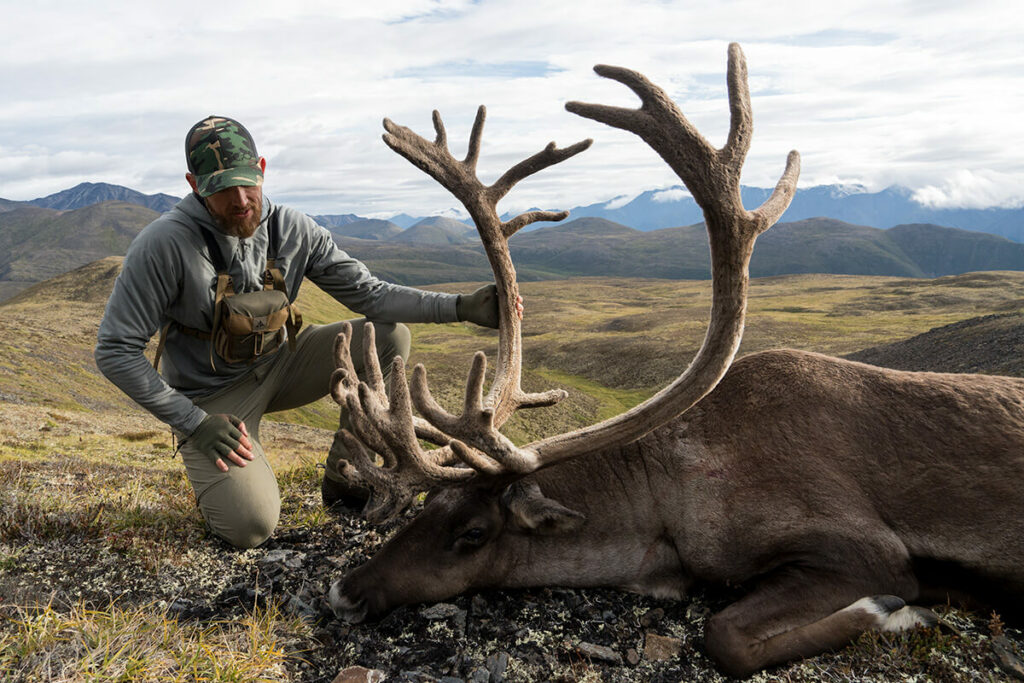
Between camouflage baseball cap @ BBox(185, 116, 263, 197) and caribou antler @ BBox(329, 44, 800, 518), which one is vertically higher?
camouflage baseball cap @ BBox(185, 116, 263, 197)

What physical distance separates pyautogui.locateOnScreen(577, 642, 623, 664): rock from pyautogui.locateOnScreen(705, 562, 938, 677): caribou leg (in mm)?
591

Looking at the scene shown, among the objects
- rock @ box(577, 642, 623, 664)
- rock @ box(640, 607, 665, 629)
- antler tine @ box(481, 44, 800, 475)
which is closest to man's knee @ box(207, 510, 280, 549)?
rock @ box(577, 642, 623, 664)

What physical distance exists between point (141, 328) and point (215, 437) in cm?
113

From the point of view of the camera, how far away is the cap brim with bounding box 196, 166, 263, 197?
5.84 metres

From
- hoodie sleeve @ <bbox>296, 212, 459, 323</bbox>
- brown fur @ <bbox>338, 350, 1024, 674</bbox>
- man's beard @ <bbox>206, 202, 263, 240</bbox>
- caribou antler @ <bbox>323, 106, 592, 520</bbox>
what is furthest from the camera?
hoodie sleeve @ <bbox>296, 212, 459, 323</bbox>

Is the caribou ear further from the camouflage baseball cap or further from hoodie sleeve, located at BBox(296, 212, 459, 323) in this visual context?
the camouflage baseball cap

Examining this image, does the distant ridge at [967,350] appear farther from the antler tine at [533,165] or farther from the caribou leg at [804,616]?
the antler tine at [533,165]

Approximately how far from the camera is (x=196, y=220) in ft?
20.1

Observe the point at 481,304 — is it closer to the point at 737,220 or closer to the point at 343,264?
the point at 343,264

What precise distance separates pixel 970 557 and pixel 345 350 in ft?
15.3

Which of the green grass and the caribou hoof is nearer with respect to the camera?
the green grass

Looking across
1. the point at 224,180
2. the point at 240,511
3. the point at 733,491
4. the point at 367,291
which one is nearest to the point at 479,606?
the point at 733,491

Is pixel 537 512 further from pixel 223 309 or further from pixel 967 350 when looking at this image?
pixel 967 350

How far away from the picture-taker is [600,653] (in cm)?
457
